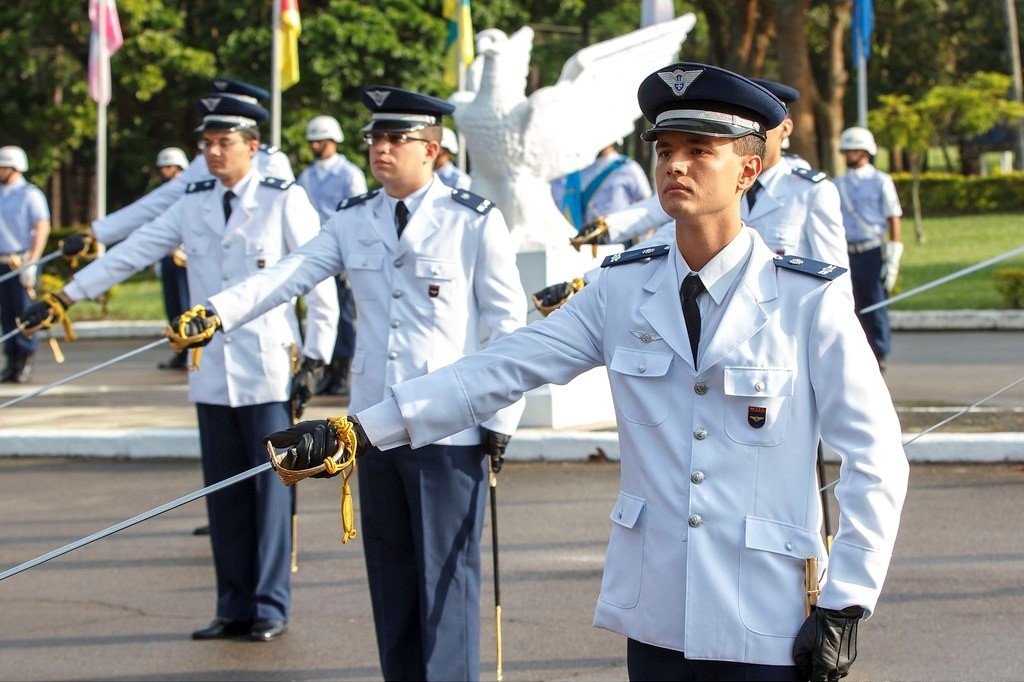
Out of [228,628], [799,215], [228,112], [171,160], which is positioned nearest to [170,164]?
[171,160]

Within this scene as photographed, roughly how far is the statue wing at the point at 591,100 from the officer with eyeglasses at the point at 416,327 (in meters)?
5.70

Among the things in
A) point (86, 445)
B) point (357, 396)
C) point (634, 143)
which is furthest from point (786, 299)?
point (634, 143)

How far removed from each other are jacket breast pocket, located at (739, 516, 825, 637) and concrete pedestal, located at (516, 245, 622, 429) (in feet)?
22.6

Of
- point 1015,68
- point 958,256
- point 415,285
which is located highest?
point 1015,68

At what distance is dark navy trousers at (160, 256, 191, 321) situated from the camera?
13883 millimetres

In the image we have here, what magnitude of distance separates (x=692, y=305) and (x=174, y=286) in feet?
37.0

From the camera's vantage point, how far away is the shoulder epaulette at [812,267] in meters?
3.21

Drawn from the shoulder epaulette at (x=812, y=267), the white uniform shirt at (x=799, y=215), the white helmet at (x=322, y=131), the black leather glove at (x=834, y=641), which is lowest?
the black leather glove at (x=834, y=641)

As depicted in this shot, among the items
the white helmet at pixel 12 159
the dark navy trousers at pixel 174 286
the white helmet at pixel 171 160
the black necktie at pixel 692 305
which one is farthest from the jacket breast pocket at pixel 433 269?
the white helmet at pixel 171 160

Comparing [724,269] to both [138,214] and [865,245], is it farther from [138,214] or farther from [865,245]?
[865,245]

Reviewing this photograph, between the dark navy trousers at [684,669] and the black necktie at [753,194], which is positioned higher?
the black necktie at [753,194]

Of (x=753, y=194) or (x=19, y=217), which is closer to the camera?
(x=753, y=194)

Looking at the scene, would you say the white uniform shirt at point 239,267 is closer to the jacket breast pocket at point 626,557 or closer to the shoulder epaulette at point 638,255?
the shoulder epaulette at point 638,255

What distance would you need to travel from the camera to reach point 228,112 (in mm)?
6258
